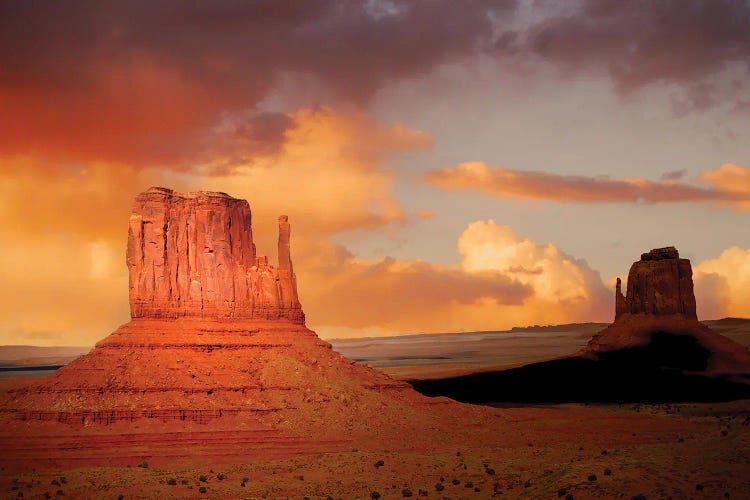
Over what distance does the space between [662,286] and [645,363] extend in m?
12.0

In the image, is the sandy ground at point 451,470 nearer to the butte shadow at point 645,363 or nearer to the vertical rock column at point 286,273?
the vertical rock column at point 286,273

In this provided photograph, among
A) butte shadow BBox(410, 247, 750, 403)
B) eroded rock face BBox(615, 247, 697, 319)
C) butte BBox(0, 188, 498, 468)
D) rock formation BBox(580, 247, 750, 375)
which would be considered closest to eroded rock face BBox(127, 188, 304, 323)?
butte BBox(0, 188, 498, 468)

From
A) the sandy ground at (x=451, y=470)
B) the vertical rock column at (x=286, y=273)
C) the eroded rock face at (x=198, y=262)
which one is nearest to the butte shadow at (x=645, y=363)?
the sandy ground at (x=451, y=470)

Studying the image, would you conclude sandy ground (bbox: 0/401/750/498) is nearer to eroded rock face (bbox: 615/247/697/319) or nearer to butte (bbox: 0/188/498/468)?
butte (bbox: 0/188/498/468)

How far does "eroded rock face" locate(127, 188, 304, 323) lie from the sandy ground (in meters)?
12.7

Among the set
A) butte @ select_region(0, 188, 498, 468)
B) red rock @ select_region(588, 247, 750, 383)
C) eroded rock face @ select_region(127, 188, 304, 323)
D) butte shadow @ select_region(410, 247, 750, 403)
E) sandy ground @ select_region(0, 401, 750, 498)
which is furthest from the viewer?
red rock @ select_region(588, 247, 750, 383)

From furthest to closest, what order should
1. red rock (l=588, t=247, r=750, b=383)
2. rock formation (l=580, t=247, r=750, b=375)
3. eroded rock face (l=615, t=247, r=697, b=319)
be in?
eroded rock face (l=615, t=247, r=697, b=319) < red rock (l=588, t=247, r=750, b=383) < rock formation (l=580, t=247, r=750, b=375)

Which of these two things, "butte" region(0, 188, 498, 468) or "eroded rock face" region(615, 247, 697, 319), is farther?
"eroded rock face" region(615, 247, 697, 319)

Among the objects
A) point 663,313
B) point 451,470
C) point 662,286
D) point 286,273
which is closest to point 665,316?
point 663,313

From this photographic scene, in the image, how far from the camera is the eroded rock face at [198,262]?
74625mm

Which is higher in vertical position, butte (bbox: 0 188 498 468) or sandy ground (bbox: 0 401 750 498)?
butte (bbox: 0 188 498 468)

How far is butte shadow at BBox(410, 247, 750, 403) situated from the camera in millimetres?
123312

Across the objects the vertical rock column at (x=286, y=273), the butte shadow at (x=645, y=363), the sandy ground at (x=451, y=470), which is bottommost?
the sandy ground at (x=451, y=470)

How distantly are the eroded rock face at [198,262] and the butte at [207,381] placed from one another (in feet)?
0.27
